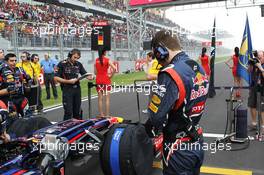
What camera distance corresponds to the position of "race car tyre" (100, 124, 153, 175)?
335cm

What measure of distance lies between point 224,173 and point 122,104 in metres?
6.53

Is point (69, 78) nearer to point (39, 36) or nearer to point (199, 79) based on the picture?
point (199, 79)

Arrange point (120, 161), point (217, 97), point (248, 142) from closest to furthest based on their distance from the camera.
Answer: point (120, 161), point (248, 142), point (217, 97)

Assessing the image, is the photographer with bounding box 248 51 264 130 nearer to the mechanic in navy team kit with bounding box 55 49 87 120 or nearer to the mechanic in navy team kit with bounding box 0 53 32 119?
the mechanic in navy team kit with bounding box 55 49 87 120

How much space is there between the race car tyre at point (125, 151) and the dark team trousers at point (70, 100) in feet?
11.0

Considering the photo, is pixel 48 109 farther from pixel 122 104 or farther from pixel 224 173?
pixel 224 173

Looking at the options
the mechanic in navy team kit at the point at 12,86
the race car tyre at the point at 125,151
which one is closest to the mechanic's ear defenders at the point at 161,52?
the race car tyre at the point at 125,151

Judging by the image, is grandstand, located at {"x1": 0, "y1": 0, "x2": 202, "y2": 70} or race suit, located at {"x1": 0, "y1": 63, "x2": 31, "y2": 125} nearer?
race suit, located at {"x1": 0, "y1": 63, "x2": 31, "y2": 125}

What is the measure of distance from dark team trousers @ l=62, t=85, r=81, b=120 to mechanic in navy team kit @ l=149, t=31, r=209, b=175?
4385 mm

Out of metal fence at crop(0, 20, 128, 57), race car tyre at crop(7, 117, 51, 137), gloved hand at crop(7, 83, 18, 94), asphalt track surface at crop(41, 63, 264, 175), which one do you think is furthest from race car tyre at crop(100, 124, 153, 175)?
metal fence at crop(0, 20, 128, 57)

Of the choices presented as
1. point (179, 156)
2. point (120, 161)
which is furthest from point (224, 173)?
point (179, 156)

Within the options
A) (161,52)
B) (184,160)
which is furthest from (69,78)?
(184,160)

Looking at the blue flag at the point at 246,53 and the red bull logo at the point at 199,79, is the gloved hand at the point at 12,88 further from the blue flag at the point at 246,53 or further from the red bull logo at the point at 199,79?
the blue flag at the point at 246,53

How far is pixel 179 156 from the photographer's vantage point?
8.27 feet
